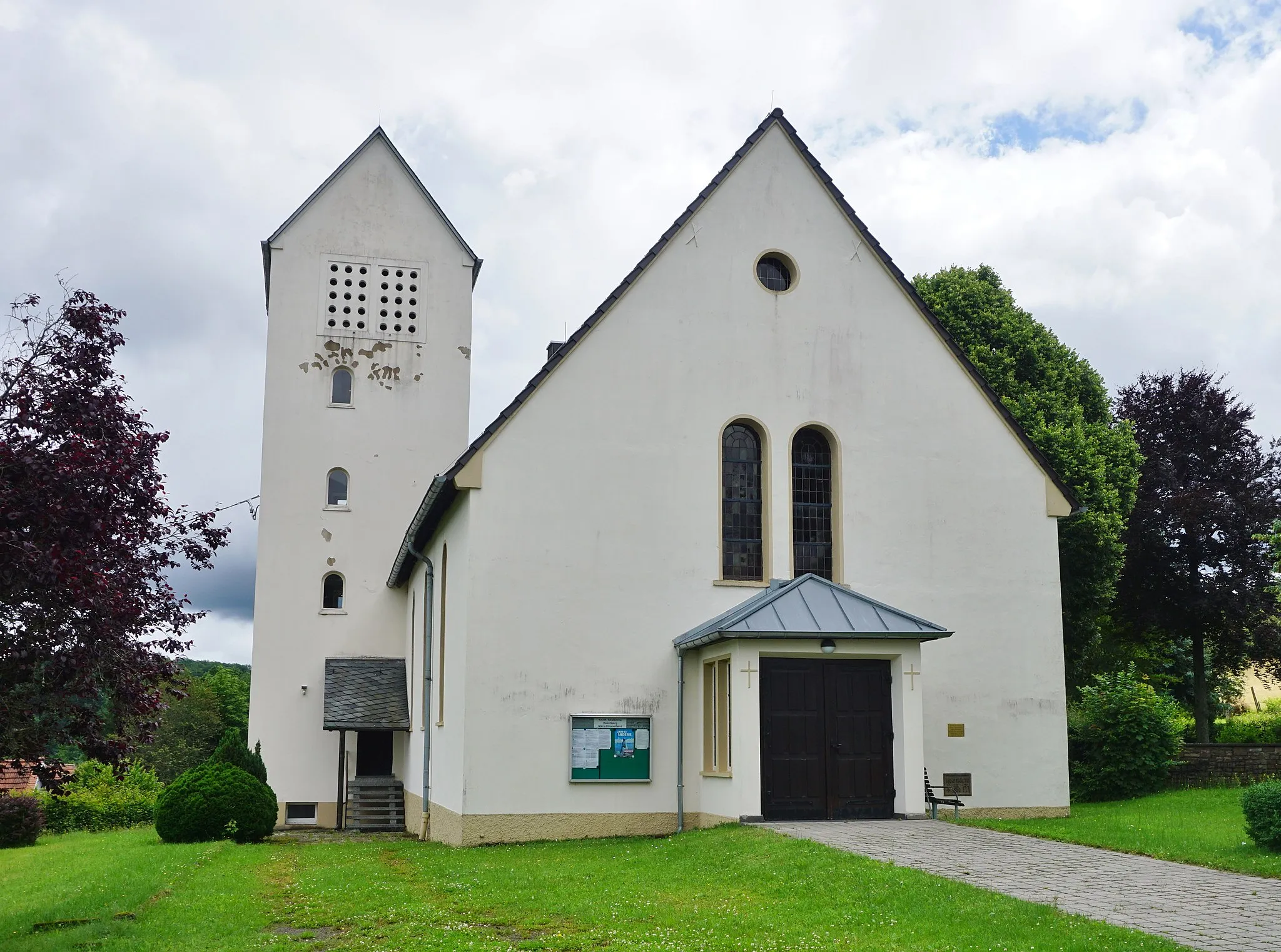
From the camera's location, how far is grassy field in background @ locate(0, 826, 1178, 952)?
1004 cm

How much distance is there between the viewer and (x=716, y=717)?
19.4m

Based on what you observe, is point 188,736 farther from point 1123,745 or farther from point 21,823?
point 1123,745

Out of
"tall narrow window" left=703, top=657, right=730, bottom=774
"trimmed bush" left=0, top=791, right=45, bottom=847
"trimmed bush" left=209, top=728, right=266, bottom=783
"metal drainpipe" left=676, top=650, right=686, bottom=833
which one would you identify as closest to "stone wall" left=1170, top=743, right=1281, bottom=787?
"tall narrow window" left=703, top=657, right=730, bottom=774

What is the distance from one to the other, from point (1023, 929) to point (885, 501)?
12.3 meters

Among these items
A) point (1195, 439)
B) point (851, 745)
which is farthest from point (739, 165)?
point (1195, 439)

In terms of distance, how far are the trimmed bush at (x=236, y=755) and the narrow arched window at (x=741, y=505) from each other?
10835 millimetres

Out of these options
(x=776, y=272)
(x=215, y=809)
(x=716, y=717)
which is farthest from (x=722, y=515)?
(x=215, y=809)

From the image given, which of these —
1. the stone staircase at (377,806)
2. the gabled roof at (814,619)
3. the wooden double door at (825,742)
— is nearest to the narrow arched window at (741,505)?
the gabled roof at (814,619)

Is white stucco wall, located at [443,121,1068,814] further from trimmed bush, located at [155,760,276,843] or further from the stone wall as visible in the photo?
the stone wall

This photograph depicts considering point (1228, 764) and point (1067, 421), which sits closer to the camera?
point (1228, 764)

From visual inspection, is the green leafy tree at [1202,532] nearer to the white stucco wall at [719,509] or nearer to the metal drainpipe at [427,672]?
the white stucco wall at [719,509]

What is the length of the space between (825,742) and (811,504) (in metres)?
4.53

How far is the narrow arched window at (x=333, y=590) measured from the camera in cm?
3081

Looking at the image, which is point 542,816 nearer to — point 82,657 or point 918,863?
point 918,863
